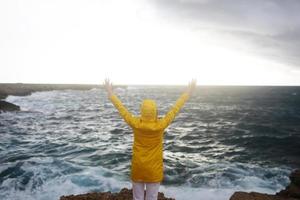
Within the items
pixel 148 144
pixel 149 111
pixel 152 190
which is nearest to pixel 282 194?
pixel 152 190

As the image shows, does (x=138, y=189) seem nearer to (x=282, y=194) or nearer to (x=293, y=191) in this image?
(x=282, y=194)

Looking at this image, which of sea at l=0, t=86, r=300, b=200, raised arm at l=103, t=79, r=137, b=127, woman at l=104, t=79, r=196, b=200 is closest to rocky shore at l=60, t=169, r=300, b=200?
sea at l=0, t=86, r=300, b=200

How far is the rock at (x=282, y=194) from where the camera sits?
830 centimetres

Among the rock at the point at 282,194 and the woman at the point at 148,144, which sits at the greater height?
the woman at the point at 148,144

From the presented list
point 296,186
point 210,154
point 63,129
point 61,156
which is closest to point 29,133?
point 63,129

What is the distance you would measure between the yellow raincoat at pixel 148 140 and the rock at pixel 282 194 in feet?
15.1

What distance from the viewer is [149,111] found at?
14.3 feet

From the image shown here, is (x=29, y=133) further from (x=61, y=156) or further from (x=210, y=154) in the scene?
(x=210, y=154)

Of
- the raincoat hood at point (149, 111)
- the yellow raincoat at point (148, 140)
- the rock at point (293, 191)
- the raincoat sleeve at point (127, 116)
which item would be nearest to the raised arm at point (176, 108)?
the yellow raincoat at point (148, 140)

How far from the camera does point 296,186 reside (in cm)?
1059

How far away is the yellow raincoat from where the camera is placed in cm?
438

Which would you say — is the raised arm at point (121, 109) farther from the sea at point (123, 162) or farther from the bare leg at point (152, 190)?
the sea at point (123, 162)

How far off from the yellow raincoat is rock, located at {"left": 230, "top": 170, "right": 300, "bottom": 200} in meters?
4.60

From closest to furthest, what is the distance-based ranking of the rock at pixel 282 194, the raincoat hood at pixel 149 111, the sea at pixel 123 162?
the raincoat hood at pixel 149 111
the rock at pixel 282 194
the sea at pixel 123 162
